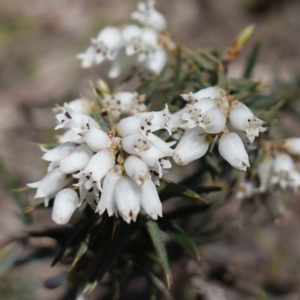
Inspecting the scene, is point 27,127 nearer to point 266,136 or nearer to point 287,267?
point 287,267

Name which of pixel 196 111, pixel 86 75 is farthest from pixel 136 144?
pixel 86 75

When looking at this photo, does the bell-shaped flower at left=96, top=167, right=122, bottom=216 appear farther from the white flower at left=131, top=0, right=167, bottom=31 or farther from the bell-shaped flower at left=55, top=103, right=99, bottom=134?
the white flower at left=131, top=0, right=167, bottom=31

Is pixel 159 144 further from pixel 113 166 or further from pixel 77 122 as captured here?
pixel 77 122

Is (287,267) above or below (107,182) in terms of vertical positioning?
below

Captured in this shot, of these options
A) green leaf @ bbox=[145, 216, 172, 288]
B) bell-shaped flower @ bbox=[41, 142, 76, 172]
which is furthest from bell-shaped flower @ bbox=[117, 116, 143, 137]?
green leaf @ bbox=[145, 216, 172, 288]

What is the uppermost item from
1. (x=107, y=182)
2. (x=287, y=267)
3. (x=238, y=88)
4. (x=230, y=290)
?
(x=107, y=182)

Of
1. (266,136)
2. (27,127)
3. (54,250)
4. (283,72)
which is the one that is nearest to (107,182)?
(266,136)
